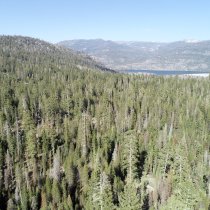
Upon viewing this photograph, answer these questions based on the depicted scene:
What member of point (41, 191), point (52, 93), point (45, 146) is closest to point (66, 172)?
point (41, 191)

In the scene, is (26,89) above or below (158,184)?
above

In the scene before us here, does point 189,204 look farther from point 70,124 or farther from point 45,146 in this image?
point 70,124

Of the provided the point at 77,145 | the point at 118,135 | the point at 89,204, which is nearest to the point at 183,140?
the point at 118,135

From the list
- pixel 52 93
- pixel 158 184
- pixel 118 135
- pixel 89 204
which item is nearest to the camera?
pixel 89 204

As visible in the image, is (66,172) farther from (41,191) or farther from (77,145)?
(77,145)

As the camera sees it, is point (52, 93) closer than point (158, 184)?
No

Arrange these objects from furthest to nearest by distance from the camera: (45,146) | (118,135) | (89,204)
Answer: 1. (118,135)
2. (45,146)
3. (89,204)
